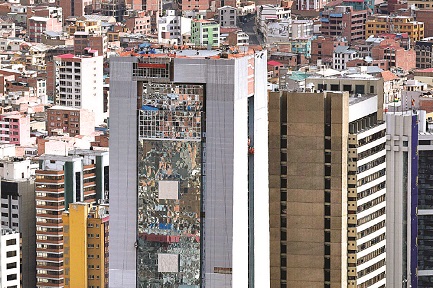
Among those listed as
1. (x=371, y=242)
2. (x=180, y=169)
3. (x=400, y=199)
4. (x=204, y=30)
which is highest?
(x=180, y=169)

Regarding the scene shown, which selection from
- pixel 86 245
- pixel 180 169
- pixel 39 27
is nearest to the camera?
pixel 180 169

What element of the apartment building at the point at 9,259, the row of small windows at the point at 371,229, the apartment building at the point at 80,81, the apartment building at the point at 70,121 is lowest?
the apartment building at the point at 9,259

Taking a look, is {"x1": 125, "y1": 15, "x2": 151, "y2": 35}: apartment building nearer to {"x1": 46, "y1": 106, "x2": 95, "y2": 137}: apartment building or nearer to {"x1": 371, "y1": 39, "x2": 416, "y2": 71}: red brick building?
{"x1": 371, "y1": 39, "x2": 416, "y2": 71}: red brick building

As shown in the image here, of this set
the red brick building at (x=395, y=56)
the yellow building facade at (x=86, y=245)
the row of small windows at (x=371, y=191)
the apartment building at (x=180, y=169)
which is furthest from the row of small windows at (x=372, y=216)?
the red brick building at (x=395, y=56)

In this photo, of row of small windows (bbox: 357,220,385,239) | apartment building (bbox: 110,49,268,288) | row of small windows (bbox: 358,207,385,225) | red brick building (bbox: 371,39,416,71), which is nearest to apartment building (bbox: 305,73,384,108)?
row of small windows (bbox: 358,207,385,225)

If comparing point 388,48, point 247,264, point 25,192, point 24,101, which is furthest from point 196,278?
point 388,48

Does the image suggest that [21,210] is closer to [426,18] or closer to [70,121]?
[70,121]

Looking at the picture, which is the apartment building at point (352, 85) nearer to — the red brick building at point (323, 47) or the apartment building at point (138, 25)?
the red brick building at point (323, 47)

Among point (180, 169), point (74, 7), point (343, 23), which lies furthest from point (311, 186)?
point (74, 7)
